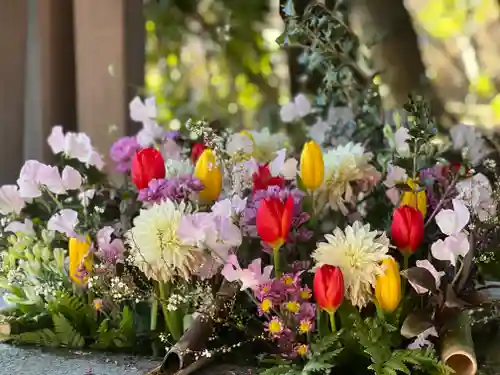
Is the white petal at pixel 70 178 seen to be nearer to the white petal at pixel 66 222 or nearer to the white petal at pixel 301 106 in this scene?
the white petal at pixel 66 222

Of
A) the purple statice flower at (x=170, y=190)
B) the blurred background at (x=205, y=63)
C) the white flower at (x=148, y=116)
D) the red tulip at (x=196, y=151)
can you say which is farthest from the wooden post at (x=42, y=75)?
the purple statice flower at (x=170, y=190)

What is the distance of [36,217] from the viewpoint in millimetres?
858

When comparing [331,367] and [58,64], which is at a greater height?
[58,64]

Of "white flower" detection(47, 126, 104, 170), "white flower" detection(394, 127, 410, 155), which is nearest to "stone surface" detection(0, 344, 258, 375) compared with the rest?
"white flower" detection(47, 126, 104, 170)

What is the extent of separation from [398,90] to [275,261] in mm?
559

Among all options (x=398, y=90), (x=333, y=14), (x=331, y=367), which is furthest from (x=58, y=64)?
(x=331, y=367)

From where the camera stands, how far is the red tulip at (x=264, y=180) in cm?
75

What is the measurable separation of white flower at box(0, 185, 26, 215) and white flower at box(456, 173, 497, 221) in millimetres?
498

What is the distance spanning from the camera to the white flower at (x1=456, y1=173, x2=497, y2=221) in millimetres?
701

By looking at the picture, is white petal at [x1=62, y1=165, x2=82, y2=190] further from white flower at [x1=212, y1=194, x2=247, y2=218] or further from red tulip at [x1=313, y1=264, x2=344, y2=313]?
red tulip at [x1=313, y1=264, x2=344, y2=313]

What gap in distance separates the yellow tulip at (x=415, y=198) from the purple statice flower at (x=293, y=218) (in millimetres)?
106

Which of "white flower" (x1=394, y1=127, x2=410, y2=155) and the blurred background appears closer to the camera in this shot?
"white flower" (x1=394, y1=127, x2=410, y2=155)

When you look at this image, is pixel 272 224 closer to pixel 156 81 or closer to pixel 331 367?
pixel 331 367

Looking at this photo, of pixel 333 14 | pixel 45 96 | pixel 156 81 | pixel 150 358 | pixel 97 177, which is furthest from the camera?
pixel 156 81
